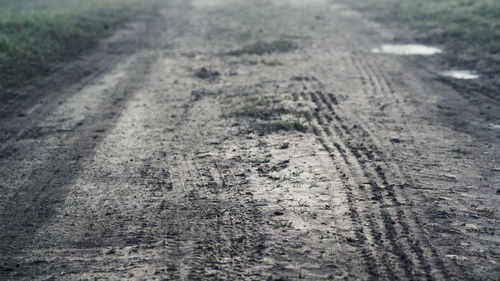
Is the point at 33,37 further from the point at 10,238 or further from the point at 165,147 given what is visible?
the point at 10,238

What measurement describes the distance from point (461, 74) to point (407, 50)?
270cm

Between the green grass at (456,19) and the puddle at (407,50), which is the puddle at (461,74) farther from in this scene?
the puddle at (407,50)

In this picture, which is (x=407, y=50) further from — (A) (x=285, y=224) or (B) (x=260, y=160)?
(A) (x=285, y=224)

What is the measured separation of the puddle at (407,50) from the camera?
1166 cm

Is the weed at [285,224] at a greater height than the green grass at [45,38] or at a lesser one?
lesser

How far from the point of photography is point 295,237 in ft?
13.9

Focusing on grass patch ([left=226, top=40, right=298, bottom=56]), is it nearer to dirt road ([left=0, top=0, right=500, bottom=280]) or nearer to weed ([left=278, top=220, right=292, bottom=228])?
dirt road ([left=0, top=0, right=500, bottom=280])

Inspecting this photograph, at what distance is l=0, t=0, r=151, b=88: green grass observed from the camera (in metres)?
10.2

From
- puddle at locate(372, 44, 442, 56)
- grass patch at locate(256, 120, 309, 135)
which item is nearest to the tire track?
grass patch at locate(256, 120, 309, 135)

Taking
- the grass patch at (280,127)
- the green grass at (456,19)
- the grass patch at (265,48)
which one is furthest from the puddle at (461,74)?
the grass patch at (280,127)

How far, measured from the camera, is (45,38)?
12508 mm

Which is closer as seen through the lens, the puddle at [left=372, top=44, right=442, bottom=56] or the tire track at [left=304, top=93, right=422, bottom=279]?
the tire track at [left=304, top=93, right=422, bottom=279]

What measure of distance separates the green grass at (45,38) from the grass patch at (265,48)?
4.55m

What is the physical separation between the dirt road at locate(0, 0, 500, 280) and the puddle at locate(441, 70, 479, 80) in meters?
0.46
